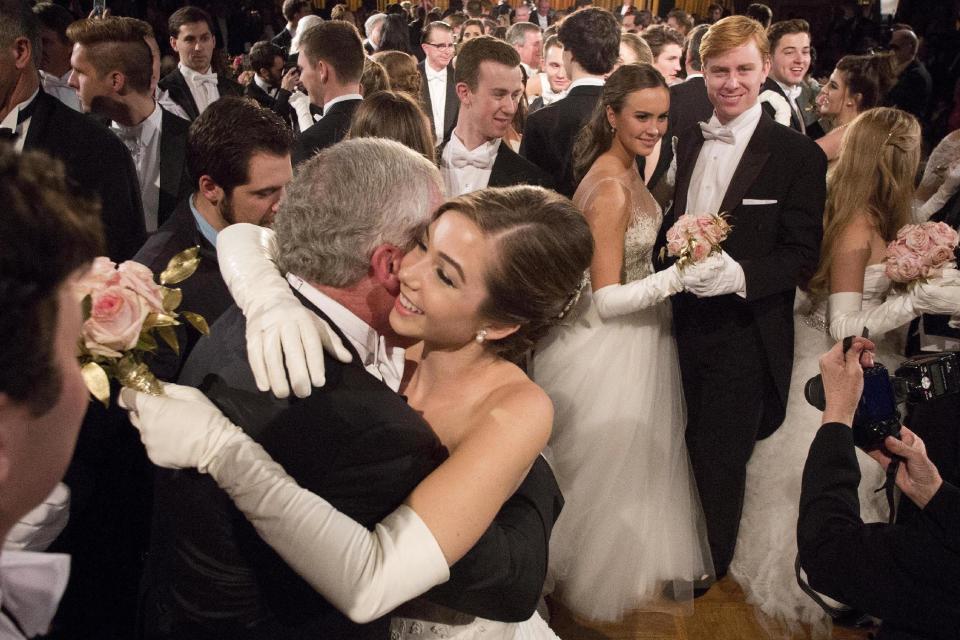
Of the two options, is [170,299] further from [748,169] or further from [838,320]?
[838,320]

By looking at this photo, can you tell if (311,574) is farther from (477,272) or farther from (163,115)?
(163,115)

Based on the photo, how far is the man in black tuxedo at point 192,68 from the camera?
4.85m

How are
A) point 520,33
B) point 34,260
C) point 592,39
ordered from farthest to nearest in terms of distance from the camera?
point 520,33 < point 592,39 < point 34,260

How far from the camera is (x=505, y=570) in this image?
52.3 inches

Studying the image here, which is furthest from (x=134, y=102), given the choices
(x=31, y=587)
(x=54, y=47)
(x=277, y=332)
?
(x=31, y=587)

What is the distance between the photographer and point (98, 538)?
1934 mm

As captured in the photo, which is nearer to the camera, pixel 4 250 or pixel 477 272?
pixel 4 250

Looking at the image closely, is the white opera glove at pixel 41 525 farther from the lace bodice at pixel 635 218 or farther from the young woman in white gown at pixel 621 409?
the lace bodice at pixel 635 218

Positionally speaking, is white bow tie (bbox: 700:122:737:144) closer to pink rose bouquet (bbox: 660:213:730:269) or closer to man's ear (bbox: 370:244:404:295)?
pink rose bouquet (bbox: 660:213:730:269)

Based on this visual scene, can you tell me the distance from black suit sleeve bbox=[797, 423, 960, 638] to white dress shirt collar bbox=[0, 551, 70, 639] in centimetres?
124

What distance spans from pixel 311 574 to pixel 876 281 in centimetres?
236

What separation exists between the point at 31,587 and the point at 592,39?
3647mm

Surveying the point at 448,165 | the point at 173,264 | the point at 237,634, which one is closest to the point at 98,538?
the point at 237,634

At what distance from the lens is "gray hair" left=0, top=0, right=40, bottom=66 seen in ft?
7.91
